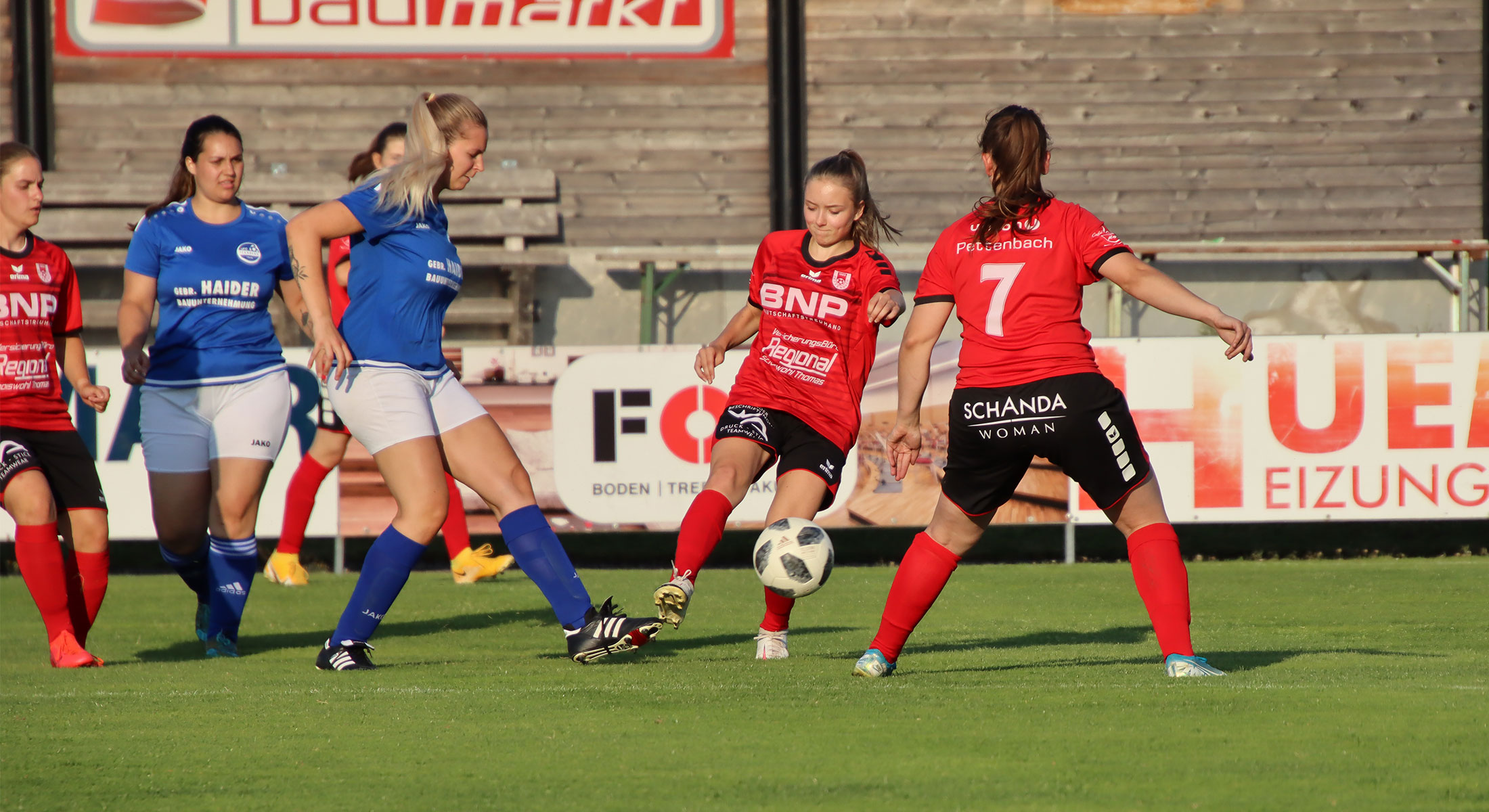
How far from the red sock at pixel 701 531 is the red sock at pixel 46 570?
8.67 feet

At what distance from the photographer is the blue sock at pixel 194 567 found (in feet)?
21.2

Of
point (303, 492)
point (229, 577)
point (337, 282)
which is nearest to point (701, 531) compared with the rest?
point (229, 577)

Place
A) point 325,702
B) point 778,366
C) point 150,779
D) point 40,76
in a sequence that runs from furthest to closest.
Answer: point 40,76
point 778,366
point 325,702
point 150,779

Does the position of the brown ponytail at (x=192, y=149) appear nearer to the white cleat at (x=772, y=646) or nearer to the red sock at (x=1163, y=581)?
the white cleat at (x=772, y=646)

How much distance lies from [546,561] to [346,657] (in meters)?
0.86

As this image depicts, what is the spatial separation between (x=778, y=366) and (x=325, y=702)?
2.21 metres

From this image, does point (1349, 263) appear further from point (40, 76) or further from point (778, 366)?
point (40, 76)

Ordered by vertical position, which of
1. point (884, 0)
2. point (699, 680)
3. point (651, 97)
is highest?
point (884, 0)

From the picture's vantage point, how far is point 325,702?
4637 millimetres

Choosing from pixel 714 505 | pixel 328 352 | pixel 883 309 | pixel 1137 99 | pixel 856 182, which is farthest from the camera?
pixel 1137 99

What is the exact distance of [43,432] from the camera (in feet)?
19.9

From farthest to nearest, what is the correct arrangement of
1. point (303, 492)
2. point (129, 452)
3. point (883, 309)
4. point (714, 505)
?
point (129, 452)
point (303, 492)
point (714, 505)
point (883, 309)

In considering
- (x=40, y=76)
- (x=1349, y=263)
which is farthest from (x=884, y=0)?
(x=40, y=76)

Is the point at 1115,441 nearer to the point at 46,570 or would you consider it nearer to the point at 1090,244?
the point at 1090,244
